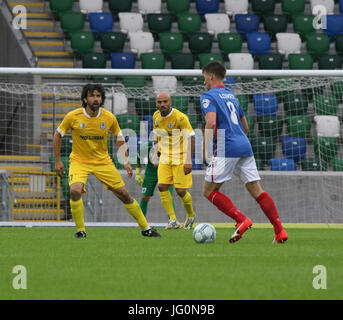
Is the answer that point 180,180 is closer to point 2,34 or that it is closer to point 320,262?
point 320,262

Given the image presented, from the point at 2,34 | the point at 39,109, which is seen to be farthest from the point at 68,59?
the point at 39,109

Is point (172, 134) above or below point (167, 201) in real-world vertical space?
above

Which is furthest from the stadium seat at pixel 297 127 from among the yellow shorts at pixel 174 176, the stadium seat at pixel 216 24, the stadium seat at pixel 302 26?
the stadium seat at pixel 302 26

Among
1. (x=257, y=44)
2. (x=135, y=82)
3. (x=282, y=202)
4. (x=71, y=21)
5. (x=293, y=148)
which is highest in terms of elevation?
(x=71, y=21)

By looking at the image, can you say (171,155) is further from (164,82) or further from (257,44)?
(257,44)

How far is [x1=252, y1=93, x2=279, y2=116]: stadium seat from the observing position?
1493 centimetres

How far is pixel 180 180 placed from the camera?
11.7 m

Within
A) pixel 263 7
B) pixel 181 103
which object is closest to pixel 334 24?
pixel 263 7

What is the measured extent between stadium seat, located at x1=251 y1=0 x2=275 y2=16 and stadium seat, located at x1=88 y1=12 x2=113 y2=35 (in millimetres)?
3714

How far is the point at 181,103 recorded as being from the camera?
1439 cm

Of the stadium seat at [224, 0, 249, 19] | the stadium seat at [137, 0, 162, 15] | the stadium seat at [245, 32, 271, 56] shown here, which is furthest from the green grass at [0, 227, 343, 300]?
the stadium seat at [224, 0, 249, 19]

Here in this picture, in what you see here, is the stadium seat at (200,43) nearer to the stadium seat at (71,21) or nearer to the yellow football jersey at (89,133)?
the stadium seat at (71,21)

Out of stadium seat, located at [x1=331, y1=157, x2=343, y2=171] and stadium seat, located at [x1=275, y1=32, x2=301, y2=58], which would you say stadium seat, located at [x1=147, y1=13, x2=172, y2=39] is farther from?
stadium seat, located at [x1=331, y1=157, x2=343, y2=171]

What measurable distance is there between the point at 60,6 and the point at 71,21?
29.1 inches
